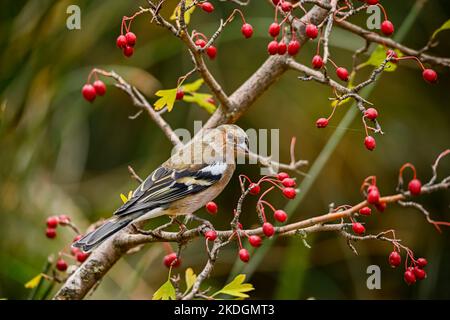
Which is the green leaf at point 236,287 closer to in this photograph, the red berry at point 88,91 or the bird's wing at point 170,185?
the bird's wing at point 170,185

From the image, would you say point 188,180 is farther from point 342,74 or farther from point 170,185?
point 342,74

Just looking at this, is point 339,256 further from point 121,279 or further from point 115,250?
point 115,250

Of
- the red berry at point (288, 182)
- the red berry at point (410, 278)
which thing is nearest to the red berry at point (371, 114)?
the red berry at point (288, 182)

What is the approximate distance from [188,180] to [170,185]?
0.12 meters

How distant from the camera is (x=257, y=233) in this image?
6.43ft

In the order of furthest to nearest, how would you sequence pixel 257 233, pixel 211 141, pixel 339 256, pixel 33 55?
1. pixel 339 256
2. pixel 33 55
3. pixel 211 141
4. pixel 257 233

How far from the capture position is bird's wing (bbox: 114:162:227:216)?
9.04ft

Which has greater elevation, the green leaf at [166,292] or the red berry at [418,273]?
the green leaf at [166,292]

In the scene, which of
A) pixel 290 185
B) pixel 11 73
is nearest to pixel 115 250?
pixel 290 185

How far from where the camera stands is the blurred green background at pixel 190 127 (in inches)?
151

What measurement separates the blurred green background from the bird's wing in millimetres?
849

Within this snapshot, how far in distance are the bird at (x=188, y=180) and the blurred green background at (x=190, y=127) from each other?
2.65 ft
